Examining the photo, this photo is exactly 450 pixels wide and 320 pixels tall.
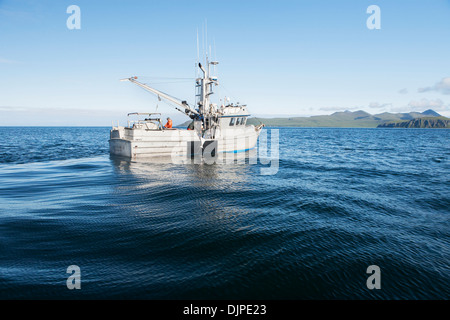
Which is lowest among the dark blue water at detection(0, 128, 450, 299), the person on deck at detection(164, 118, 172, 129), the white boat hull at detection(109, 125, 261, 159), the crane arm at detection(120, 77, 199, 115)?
the dark blue water at detection(0, 128, 450, 299)

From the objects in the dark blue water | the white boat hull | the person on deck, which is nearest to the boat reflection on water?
the dark blue water

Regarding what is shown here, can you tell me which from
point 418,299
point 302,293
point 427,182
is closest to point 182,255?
point 302,293

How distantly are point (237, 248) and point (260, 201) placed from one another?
16.7ft

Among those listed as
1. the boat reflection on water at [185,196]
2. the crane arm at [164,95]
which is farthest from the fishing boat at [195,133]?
the boat reflection on water at [185,196]

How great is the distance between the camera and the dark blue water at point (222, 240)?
5.48 meters

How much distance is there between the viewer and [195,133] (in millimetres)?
28234

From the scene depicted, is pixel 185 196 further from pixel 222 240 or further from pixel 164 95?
pixel 164 95

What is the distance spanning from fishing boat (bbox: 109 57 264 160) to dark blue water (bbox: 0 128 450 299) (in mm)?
11506

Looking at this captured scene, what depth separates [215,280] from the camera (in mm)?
5637

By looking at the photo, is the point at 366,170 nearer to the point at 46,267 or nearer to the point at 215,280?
the point at 215,280

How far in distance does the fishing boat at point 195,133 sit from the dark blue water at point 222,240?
37.8 feet

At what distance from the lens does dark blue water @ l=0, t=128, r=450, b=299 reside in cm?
548

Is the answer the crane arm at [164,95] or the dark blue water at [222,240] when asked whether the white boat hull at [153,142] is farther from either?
the dark blue water at [222,240]

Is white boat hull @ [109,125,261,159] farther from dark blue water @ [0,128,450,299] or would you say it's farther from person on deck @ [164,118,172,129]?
dark blue water @ [0,128,450,299]
